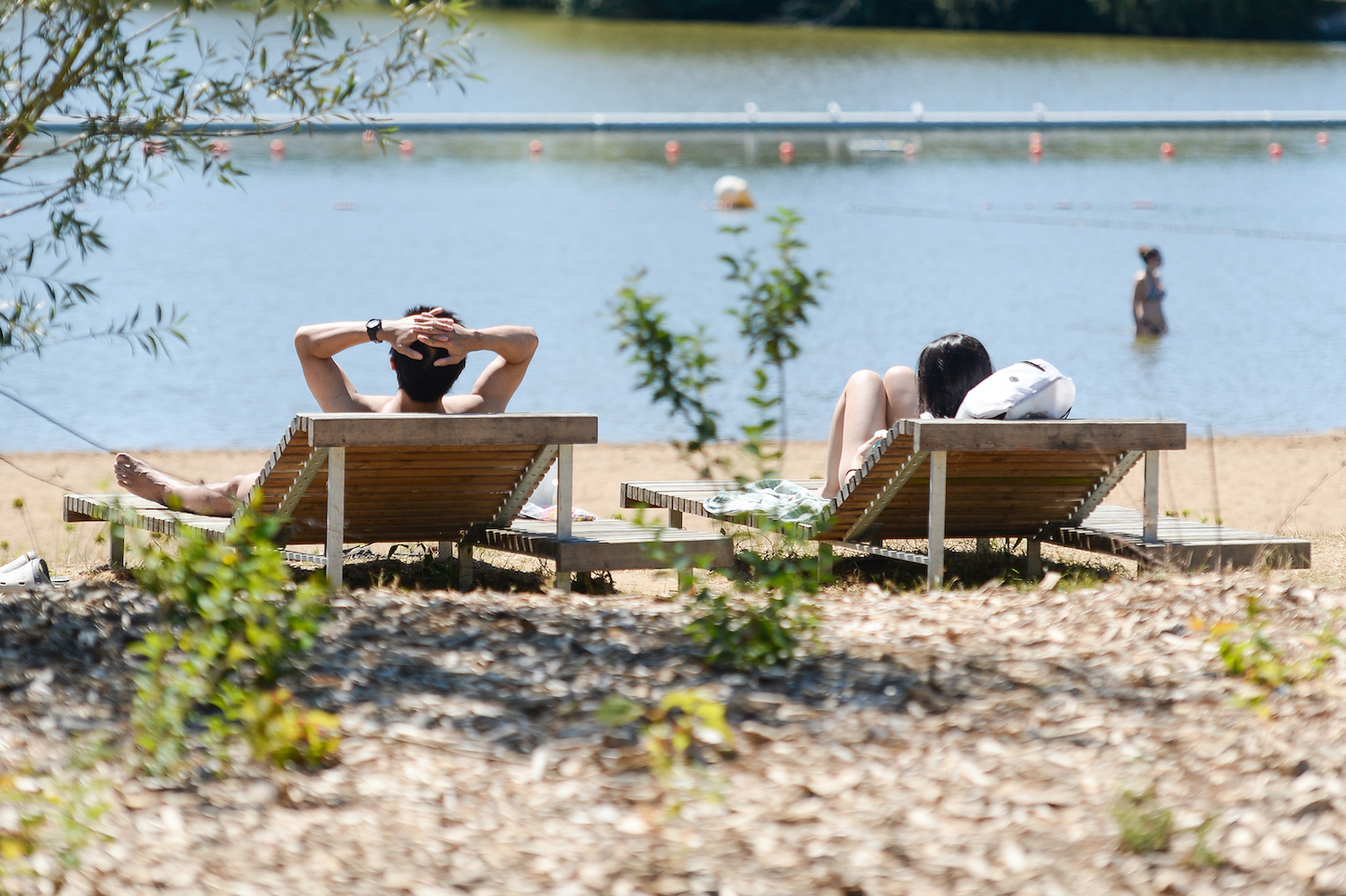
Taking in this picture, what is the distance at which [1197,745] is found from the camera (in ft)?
10.9

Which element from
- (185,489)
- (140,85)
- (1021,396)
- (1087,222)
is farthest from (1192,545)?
(1087,222)

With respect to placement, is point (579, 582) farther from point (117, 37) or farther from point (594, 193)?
point (594, 193)

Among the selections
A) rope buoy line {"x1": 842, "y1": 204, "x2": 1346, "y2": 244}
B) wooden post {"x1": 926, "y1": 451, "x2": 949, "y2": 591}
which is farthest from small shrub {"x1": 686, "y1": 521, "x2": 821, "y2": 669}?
rope buoy line {"x1": 842, "y1": 204, "x2": 1346, "y2": 244}

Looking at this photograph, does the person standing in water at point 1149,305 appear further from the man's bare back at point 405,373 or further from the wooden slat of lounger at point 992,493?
the man's bare back at point 405,373

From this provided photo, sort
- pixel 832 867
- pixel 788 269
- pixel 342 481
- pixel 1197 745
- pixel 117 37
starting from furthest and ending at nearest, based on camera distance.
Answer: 1. pixel 342 481
2. pixel 117 37
3. pixel 788 269
4. pixel 1197 745
5. pixel 832 867

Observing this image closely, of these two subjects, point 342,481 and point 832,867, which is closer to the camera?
point 832,867

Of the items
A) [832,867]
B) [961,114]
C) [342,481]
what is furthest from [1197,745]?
[961,114]

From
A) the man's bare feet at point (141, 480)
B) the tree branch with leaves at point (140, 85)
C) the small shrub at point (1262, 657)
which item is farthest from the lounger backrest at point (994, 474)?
the man's bare feet at point (141, 480)

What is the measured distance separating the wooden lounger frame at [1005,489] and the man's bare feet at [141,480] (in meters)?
1.94

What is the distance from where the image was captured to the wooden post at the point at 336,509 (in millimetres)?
4887

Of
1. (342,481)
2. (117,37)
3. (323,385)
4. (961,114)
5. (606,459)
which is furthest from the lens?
(961,114)

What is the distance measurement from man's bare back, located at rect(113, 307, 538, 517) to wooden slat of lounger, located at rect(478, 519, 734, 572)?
54 cm

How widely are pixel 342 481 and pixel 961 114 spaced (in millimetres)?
46776

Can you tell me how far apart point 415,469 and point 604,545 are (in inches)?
27.0
